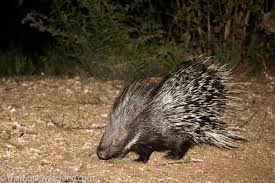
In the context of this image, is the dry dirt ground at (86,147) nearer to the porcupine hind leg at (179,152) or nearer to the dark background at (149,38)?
the porcupine hind leg at (179,152)

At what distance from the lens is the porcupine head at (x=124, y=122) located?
3555 millimetres

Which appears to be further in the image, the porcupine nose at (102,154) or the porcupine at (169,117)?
the porcupine at (169,117)

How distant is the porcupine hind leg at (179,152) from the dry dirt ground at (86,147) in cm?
5

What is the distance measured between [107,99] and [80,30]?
1.35 metres

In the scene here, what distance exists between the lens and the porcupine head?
3555mm

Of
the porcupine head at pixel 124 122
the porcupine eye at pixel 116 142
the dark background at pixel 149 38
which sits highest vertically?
the porcupine head at pixel 124 122

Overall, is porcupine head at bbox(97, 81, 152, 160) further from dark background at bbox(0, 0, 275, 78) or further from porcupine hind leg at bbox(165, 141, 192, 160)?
dark background at bbox(0, 0, 275, 78)

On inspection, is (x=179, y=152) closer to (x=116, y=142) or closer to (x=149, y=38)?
(x=116, y=142)

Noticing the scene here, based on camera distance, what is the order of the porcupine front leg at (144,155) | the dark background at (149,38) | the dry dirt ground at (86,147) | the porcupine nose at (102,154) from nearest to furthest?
the dry dirt ground at (86,147) < the porcupine nose at (102,154) < the porcupine front leg at (144,155) < the dark background at (149,38)

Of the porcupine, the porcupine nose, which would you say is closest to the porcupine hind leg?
the porcupine

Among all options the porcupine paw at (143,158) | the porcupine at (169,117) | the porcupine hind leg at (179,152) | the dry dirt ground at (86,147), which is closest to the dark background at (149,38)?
the dry dirt ground at (86,147)

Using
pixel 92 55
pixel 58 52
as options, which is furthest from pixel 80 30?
pixel 58 52

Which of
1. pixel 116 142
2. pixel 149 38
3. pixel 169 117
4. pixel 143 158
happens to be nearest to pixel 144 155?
pixel 143 158

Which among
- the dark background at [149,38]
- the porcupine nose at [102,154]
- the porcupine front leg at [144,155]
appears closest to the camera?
the porcupine nose at [102,154]
